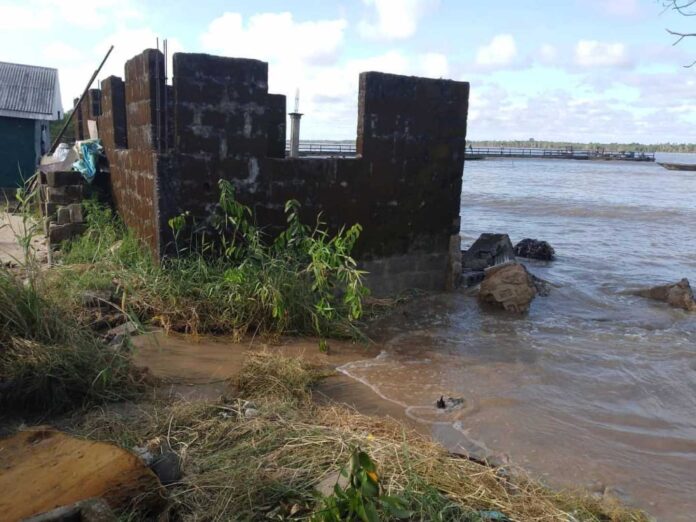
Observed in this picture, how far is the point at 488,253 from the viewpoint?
977cm

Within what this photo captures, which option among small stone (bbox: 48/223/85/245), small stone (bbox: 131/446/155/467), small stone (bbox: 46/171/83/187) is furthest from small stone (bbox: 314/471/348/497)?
small stone (bbox: 46/171/83/187)

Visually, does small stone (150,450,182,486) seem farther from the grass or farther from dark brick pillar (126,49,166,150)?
dark brick pillar (126,49,166,150)

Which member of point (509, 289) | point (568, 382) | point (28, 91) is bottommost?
point (568, 382)

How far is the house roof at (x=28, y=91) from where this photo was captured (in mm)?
15914

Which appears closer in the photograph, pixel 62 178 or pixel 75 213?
pixel 75 213

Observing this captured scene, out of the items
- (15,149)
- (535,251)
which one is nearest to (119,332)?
(535,251)

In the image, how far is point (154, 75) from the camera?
5.92 meters

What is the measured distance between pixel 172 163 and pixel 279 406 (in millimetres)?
3070

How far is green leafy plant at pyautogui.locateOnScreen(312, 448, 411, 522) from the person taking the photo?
2.23 metres

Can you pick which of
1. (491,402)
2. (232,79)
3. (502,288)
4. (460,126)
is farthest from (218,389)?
(460,126)

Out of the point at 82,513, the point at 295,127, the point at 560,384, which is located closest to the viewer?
the point at 82,513

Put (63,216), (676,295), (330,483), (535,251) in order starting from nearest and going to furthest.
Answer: (330,483)
(63,216)
(676,295)
(535,251)

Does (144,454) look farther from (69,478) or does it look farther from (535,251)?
(535,251)

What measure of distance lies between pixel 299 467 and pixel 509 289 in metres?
5.20
